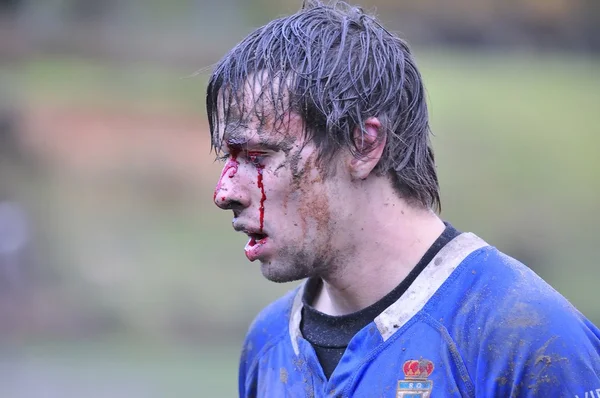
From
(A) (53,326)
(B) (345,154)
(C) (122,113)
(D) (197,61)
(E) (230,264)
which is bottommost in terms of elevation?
(A) (53,326)

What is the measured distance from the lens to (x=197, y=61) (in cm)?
655

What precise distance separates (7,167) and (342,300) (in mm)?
4704

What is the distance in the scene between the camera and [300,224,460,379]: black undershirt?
6.79ft

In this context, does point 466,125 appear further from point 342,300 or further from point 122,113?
point 342,300

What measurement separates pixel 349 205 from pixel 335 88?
280 millimetres

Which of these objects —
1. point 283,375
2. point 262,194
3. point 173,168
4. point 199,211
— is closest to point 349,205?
point 262,194

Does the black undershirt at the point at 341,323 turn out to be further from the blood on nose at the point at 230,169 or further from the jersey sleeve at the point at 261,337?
the blood on nose at the point at 230,169

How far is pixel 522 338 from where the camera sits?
1.82m

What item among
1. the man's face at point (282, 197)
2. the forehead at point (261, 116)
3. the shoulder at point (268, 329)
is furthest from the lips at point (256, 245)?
the shoulder at point (268, 329)

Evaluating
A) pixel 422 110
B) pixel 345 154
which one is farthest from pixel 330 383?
pixel 422 110

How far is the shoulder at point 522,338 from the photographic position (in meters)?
1.79

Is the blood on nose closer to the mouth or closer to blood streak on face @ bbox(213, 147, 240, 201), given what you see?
blood streak on face @ bbox(213, 147, 240, 201)

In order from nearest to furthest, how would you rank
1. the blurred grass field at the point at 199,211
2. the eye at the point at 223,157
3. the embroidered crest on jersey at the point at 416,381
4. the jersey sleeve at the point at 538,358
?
the jersey sleeve at the point at 538,358 < the embroidered crest on jersey at the point at 416,381 < the eye at the point at 223,157 < the blurred grass field at the point at 199,211

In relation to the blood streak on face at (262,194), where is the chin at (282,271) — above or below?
below
